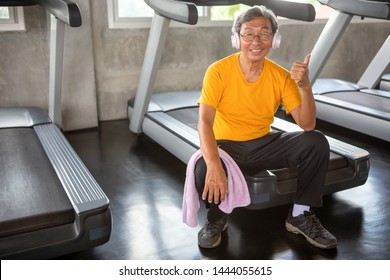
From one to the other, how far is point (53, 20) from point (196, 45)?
5.53 feet

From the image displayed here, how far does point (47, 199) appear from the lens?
2096 millimetres

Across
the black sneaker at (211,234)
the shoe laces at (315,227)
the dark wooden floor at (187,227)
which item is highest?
the shoe laces at (315,227)

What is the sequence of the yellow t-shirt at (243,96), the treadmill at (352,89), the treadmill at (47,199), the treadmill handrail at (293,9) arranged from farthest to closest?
the treadmill at (352,89) < the treadmill handrail at (293,9) < the yellow t-shirt at (243,96) < the treadmill at (47,199)

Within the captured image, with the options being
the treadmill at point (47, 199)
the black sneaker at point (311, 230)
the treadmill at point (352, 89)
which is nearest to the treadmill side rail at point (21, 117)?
the treadmill at point (47, 199)

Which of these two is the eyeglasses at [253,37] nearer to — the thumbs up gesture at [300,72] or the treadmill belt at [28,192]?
the thumbs up gesture at [300,72]

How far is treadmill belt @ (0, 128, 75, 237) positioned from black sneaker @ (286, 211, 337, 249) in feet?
3.51

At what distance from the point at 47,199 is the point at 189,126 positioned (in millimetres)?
1513

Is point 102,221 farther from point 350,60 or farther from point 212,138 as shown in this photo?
point 350,60

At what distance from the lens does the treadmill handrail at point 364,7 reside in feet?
11.0

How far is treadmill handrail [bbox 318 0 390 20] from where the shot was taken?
3340 millimetres

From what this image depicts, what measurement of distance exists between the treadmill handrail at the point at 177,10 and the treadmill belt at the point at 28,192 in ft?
3.93

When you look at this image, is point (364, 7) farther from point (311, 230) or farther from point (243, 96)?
point (311, 230)

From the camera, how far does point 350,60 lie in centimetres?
559
